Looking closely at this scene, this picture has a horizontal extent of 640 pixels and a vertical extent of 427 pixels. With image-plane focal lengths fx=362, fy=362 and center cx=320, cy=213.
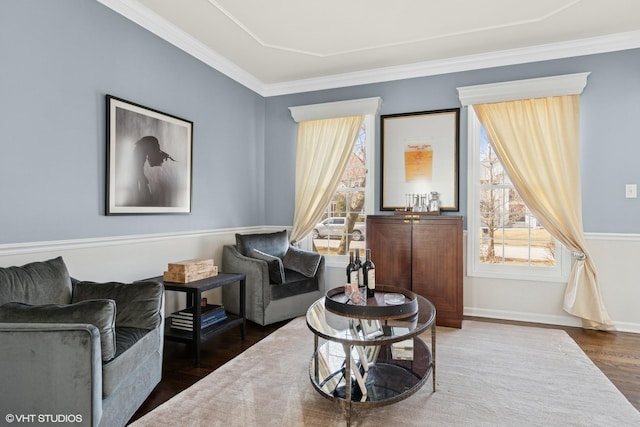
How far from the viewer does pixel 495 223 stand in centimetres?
394

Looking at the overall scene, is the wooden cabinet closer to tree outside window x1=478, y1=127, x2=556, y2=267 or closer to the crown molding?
tree outside window x1=478, y1=127, x2=556, y2=267

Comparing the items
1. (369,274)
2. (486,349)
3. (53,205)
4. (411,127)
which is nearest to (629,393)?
(486,349)

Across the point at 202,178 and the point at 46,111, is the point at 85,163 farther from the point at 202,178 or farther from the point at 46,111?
the point at 202,178

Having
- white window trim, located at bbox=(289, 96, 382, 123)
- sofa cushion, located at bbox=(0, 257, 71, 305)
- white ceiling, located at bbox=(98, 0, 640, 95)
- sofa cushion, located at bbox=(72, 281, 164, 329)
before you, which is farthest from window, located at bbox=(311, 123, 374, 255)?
sofa cushion, located at bbox=(0, 257, 71, 305)

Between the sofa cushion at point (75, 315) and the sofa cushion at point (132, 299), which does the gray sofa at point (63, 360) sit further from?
the sofa cushion at point (132, 299)

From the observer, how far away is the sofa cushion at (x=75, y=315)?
1584mm

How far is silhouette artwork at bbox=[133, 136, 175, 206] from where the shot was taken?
9.86ft

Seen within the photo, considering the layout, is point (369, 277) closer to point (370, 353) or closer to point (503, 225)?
point (370, 353)

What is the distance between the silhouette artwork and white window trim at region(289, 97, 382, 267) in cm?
198

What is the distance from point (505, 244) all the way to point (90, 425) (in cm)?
384

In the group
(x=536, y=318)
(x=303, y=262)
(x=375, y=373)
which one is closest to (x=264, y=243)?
(x=303, y=262)

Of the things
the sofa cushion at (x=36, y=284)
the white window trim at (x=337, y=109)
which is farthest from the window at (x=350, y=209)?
the sofa cushion at (x=36, y=284)

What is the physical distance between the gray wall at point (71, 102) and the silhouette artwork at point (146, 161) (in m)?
0.18

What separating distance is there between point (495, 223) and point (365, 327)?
8.37 ft
